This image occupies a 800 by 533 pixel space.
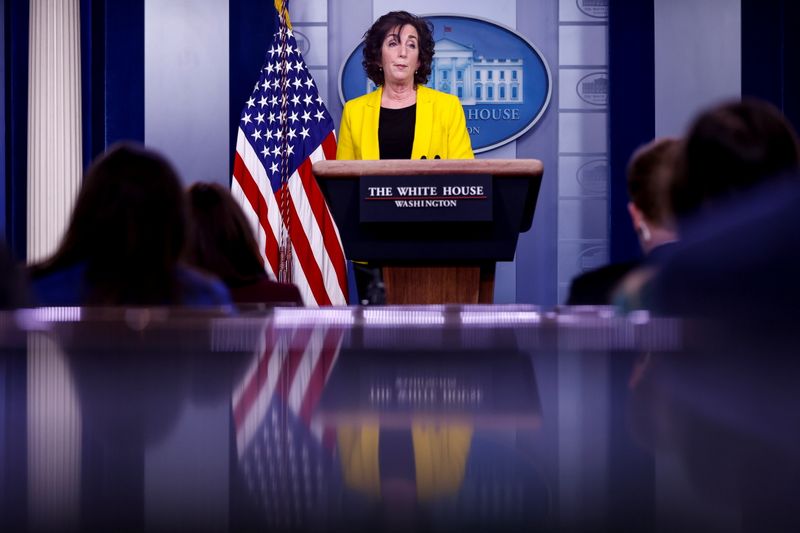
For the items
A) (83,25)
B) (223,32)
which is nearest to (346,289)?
(223,32)

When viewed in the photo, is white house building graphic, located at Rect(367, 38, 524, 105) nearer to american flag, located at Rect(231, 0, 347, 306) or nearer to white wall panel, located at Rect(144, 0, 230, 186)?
american flag, located at Rect(231, 0, 347, 306)

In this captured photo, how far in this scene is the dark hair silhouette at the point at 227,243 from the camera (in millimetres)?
1510

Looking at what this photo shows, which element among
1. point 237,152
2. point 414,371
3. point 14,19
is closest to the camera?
point 414,371

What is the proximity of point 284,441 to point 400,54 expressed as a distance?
12.2 ft

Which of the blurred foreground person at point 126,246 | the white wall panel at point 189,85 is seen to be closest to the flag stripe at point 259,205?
the white wall panel at point 189,85

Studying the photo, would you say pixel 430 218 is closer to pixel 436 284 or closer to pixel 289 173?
pixel 436 284

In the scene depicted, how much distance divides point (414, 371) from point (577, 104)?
463 centimetres

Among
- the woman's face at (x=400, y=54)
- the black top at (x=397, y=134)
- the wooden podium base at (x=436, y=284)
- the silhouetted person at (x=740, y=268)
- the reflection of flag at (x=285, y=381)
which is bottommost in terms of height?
the wooden podium base at (x=436, y=284)

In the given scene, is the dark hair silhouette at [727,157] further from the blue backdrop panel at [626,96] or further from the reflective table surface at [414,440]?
the blue backdrop panel at [626,96]

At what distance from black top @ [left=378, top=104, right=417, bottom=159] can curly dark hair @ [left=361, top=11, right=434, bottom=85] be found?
19 centimetres

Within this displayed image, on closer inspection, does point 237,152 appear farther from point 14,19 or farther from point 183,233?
point 183,233

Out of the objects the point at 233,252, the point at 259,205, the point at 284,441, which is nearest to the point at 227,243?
the point at 233,252

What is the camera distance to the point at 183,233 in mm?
939

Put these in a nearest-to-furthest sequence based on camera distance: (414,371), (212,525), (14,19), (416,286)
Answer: (212,525)
(414,371)
(416,286)
(14,19)
